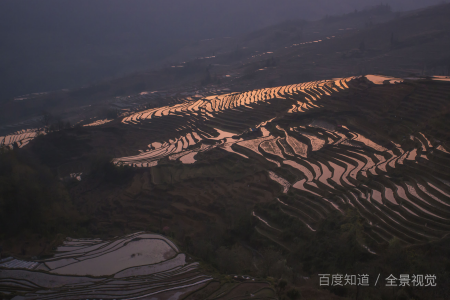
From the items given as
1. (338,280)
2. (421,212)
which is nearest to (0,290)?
(338,280)

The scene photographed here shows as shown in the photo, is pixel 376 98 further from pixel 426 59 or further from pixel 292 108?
Result: pixel 426 59

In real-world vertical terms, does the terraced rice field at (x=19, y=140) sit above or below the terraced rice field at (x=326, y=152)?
above

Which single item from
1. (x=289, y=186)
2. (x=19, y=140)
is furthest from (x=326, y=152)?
(x=19, y=140)

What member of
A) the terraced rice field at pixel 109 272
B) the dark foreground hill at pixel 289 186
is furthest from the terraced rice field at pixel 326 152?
the terraced rice field at pixel 109 272

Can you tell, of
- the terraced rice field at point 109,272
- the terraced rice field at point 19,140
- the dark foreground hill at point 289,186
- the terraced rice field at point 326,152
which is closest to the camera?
the terraced rice field at point 109,272

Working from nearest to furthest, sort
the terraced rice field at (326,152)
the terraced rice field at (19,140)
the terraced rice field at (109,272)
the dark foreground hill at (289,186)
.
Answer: the terraced rice field at (109,272) < the dark foreground hill at (289,186) < the terraced rice field at (326,152) < the terraced rice field at (19,140)

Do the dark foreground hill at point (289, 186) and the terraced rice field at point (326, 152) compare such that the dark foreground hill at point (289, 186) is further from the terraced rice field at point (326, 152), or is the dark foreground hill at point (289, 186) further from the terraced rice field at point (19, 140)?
the terraced rice field at point (19, 140)
